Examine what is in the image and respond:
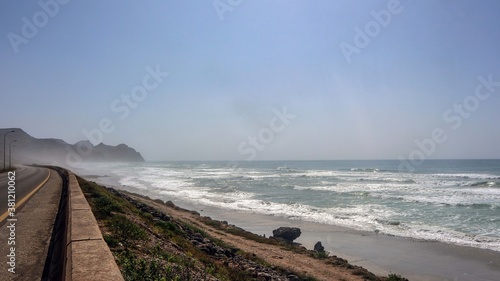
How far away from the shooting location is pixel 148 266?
4945 mm

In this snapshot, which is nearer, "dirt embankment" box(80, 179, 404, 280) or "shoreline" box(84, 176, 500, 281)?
"dirt embankment" box(80, 179, 404, 280)


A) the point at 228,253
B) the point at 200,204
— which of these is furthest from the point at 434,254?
the point at 200,204

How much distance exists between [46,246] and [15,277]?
5.32 ft

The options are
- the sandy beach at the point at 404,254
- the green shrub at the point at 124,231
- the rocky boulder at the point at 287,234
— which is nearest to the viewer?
the green shrub at the point at 124,231

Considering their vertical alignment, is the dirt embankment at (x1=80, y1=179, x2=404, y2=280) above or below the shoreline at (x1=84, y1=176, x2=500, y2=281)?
above

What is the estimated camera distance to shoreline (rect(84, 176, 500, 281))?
41.8 feet

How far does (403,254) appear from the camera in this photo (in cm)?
1501

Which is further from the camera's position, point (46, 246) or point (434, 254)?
point (434, 254)

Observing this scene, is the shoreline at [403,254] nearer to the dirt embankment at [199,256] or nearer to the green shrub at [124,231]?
the dirt embankment at [199,256]

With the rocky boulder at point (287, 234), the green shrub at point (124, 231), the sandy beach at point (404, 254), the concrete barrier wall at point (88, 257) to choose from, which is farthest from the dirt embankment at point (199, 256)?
the sandy beach at point (404, 254)

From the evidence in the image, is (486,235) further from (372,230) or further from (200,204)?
(200,204)

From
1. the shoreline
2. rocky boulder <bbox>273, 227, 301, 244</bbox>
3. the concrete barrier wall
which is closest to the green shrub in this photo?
the concrete barrier wall

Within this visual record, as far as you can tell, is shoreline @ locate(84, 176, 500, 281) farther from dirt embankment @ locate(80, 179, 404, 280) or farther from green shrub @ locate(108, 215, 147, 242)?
green shrub @ locate(108, 215, 147, 242)

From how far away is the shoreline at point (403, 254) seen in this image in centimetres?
1276
